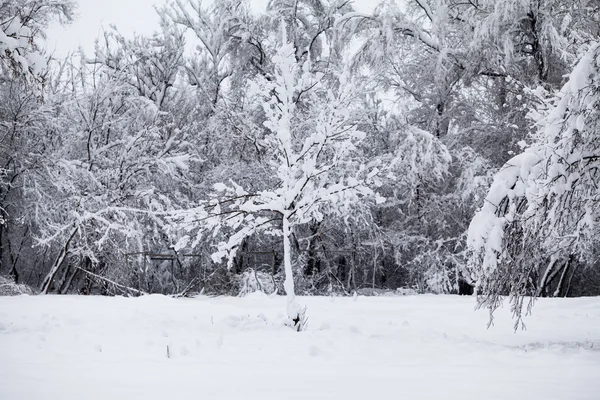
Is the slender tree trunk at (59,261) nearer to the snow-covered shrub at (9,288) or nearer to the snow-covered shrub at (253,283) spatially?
the snow-covered shrub at (9,288)

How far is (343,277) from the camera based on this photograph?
20.7 m

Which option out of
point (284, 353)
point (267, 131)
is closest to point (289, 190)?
point (284, 353)

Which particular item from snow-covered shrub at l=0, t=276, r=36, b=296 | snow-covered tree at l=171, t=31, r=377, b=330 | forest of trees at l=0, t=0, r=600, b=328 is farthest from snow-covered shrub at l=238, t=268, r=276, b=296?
snow-covered tree at l=171, t=31, r=377, b=330

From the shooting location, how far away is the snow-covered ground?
367 centimetres

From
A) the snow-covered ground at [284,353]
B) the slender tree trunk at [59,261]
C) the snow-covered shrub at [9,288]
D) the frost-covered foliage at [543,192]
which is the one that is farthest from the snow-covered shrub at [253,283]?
the frost-covered foliage at [543,192]

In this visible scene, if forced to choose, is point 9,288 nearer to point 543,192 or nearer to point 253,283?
point 253,283

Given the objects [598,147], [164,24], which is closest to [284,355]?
[598,147]

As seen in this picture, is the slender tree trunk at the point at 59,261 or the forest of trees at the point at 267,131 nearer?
the slender tree trunk at the point at 59,261

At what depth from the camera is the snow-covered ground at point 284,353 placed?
12.0 ft

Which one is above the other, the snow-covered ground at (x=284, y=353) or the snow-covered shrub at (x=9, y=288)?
the snow-covered shrub at (x=9, y=288)

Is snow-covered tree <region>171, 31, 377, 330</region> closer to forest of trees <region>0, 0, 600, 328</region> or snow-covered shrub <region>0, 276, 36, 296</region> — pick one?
forest of trees <region>0, 0, 600, 328</region>

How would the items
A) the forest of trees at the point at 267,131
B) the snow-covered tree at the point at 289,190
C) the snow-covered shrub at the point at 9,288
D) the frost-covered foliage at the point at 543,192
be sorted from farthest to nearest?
A: the forest of trees at the point at 267,131 < the snow-covered shrub at the point at 9,288 < the snow-covered tree at the point at 289,190 < the frost-covered foliage at the point at 543,192

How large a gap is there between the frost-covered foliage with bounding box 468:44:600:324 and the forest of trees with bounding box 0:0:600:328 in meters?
3.28

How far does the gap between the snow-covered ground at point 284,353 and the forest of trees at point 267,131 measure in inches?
91.5
